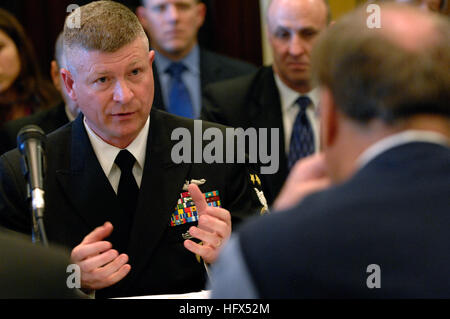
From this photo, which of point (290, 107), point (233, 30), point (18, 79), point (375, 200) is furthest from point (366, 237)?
point (233, 30)

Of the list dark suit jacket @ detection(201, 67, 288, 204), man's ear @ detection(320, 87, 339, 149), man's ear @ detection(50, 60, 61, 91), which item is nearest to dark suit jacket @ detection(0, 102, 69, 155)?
man's ear @ detection(50, 60, 61, 91)

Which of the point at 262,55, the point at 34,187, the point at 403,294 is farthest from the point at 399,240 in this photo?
the point at 262,55

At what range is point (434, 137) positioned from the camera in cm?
106

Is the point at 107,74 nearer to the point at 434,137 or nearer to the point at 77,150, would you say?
the point at 77,150

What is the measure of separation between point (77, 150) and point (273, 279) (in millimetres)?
1338

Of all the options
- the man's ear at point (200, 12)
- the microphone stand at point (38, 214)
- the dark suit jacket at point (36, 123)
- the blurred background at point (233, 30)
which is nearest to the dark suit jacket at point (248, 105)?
the dark suit jacket at point (36, 123)

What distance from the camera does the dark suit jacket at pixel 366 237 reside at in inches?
39.7

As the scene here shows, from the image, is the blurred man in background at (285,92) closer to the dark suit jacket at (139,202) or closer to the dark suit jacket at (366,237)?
the dark suit jacket at (139,202)

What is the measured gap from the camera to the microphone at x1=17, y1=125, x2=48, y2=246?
162cm

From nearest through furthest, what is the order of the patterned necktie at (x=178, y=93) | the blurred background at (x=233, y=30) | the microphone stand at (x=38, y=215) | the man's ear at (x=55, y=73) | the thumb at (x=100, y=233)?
the microphone stand at (x=38, y=215), the thumb at (x=100, y=233), the man's ear at (x=55, y=73), the patterned necktie at (x=178, y=93), the blurred background at (x=233, y=30)

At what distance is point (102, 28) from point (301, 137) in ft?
4.46

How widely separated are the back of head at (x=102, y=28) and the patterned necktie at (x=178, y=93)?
65.5 inches

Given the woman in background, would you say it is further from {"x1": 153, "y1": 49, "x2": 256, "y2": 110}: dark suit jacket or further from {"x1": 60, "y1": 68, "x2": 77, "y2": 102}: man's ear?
{"x1": 60, "y1": 68, "x2": 77, "y2": 102}: man's ear
